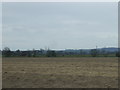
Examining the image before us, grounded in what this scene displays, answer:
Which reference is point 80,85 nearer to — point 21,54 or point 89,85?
point 89,85

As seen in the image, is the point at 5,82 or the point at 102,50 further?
the point at 102,50

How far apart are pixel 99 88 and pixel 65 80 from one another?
8.69ft

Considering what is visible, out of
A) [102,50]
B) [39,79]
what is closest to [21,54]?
[102,50]

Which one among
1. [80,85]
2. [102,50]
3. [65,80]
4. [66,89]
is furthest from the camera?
[102,50]

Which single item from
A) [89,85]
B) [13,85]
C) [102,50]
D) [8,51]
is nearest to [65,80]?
[89,85]

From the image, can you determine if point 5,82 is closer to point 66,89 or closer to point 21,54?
point 66,89

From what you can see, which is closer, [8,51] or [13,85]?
[13,85]

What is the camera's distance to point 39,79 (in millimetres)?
15656

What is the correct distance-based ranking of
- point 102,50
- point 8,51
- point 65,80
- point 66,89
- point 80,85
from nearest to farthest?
point 66,89
point 80,85
point 65,80
point 8,51
point 102,50

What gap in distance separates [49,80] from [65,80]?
852 mm

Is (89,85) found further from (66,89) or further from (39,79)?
(39,79)

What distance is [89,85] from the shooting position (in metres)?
13.8

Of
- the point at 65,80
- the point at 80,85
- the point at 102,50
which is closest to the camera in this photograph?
the point at 80,85

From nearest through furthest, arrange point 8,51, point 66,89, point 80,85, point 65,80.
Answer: point 66,89
point 80,85
point 65,80
point 8,51
